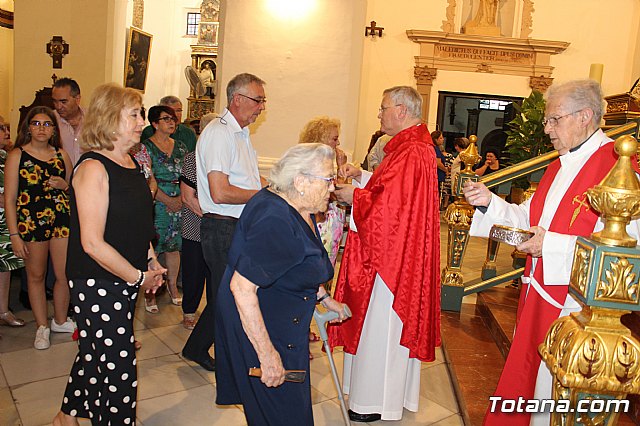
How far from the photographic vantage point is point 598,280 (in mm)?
1217

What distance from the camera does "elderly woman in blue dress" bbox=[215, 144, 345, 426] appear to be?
6.47 feet

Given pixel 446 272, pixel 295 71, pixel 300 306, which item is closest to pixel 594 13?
pixel 295 71

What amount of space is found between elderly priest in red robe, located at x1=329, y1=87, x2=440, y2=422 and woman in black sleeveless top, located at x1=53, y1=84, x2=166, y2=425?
1.20m

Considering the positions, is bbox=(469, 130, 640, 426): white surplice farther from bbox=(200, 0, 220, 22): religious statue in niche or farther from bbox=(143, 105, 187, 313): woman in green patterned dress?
bbox=(200, 0, 220, 22): religious statue in niche

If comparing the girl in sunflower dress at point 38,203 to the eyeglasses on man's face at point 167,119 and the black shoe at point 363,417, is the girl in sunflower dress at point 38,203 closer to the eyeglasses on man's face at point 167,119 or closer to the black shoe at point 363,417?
the eyeglasses on man's face at point 167,119

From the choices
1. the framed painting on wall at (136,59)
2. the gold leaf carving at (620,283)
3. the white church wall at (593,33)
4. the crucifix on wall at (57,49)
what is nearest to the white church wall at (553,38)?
the white church wall at (593,33)

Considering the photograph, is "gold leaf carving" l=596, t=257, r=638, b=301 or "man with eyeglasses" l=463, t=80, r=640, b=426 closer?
"gold leaf carving" l=596, t=257, r=638, b=301

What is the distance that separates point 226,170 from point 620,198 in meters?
2.42

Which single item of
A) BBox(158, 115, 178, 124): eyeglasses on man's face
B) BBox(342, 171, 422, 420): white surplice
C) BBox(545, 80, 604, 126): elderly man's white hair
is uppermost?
BBox(545, 80, 604, 126): elderly man's white hair

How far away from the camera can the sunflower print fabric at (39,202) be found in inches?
155

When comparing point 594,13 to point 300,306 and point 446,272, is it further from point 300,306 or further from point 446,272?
point 300,306

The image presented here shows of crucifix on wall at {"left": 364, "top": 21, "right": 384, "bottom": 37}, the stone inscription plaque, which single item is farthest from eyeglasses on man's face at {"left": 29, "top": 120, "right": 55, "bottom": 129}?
the stone inscription plaque

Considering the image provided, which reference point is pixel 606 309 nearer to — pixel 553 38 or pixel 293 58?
pixel 293 58

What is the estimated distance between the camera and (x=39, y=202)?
3992 mm
